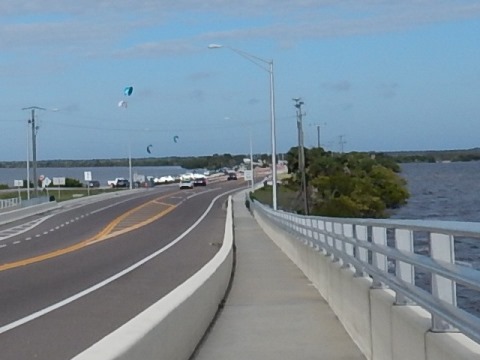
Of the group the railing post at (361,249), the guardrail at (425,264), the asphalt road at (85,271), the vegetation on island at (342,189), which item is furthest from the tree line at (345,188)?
the guardrail at (425,264)

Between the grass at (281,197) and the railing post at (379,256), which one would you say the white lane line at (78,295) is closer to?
the railing post at (379,256)

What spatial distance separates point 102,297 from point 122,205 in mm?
64622

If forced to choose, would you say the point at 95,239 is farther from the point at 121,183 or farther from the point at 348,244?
the point at 121,183

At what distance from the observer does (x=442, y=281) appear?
26.4 feet

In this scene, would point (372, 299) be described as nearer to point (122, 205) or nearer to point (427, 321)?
point (427, 321)

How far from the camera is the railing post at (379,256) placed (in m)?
11.3

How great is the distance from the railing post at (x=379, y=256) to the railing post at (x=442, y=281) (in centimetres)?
296

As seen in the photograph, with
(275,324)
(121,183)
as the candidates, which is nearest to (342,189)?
(121,183)

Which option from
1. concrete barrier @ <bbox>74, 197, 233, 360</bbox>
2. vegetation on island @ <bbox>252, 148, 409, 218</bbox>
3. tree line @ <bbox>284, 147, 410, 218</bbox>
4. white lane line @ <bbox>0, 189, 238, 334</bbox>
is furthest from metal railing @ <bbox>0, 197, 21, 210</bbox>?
concrete barrier @ <bbox>74, 197, 233, 360</bbox>

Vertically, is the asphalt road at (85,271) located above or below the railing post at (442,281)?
below

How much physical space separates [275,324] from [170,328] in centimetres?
596

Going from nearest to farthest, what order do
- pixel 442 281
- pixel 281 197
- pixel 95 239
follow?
pixel 442 281 → pixel 95 239 → pixel 281 197

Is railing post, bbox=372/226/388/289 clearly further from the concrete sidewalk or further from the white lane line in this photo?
the white lane line

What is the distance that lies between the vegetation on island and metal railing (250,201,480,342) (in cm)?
6968
